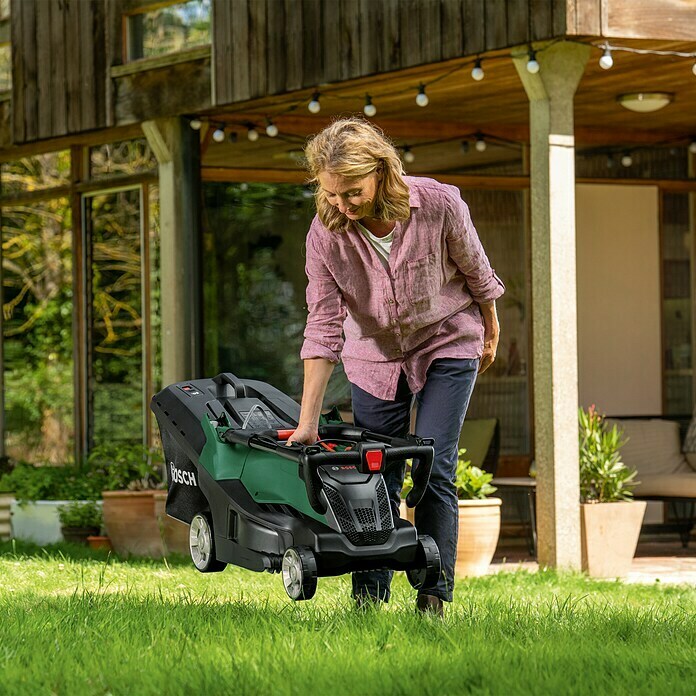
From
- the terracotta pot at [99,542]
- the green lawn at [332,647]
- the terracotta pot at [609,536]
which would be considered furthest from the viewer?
the terracotta pot at [99,542]

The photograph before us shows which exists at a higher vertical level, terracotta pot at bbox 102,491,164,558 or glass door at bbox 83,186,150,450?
glass door at bbox 83,186,150,450

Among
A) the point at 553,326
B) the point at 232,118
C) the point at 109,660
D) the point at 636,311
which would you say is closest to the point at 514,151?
the point at 636,311

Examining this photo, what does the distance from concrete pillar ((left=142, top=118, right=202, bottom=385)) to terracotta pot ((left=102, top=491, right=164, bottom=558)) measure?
99 centimetres

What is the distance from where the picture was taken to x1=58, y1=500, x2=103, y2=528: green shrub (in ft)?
29.3

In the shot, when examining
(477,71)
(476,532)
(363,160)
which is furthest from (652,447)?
(363,160)

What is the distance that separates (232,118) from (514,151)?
218 centimetres

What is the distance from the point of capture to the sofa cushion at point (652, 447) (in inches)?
→ 368

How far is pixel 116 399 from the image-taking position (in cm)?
1021

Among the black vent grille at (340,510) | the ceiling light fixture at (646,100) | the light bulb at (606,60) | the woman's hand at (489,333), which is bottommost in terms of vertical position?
the black vent grille at (340,510)

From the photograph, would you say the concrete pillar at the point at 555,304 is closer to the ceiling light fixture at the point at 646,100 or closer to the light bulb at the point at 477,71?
the light bulb at the point at 477,71

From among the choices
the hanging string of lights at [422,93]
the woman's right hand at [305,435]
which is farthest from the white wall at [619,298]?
the woman's right hand at [305,435]

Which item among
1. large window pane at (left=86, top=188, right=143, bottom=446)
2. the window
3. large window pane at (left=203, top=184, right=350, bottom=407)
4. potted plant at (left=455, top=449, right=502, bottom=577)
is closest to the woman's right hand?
potted plant at (left=455, top=449, right=502, bottom=577)

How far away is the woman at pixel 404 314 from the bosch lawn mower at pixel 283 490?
0.22m

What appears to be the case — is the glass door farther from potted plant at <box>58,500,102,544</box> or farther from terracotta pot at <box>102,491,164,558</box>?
terracotta pot at <box>102,491,164,558</box>
